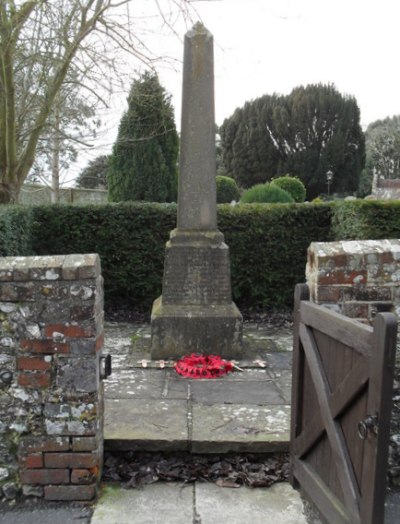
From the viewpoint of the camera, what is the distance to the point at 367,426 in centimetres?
187

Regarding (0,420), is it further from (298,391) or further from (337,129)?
(337,129)

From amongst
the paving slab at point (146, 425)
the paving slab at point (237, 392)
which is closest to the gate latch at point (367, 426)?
the paving slab at point (146, 425)

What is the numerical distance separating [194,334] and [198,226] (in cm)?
119

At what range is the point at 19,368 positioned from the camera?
102 inches

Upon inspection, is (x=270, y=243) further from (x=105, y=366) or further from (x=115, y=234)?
(x=105, y=366)

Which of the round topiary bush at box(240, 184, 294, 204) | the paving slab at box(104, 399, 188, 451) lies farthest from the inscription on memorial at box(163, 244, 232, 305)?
the round topiary bush at box(240, 184, 294, 204)

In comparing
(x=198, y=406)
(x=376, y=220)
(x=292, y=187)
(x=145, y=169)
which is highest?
(x=292, y=187)

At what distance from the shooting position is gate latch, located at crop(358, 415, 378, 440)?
6.05 feet

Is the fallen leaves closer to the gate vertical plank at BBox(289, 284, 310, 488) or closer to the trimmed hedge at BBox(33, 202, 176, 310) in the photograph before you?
the gate vertical plank at BBox(289, 284, 310, 488)

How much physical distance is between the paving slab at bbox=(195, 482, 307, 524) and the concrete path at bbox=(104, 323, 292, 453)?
0.34m

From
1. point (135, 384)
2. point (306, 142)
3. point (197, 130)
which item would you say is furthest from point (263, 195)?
point (306, 142)

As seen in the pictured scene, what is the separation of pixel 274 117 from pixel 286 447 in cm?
3512

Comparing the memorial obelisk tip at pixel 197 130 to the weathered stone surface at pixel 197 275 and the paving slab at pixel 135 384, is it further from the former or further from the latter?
the paving slab at pixel 135 384

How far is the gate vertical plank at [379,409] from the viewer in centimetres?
179
